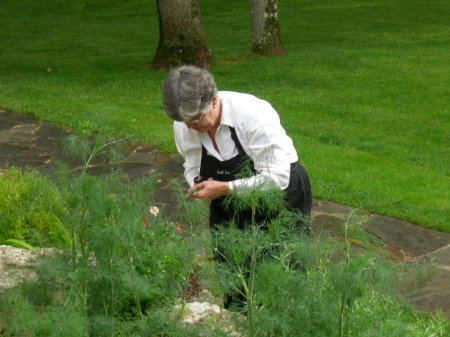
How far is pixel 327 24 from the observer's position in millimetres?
20484

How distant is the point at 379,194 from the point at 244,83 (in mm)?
5696

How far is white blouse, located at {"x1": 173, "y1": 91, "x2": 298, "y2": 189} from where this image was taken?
3906 millimetres

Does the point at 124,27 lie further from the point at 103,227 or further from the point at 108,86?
the point at 103,227

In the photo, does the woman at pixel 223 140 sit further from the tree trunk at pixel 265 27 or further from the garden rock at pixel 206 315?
the tree trunk at pixel 265 27

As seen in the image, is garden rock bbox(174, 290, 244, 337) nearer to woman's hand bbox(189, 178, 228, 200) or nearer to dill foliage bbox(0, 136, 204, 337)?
dill foliage bbox(0, 136, 204, 337)

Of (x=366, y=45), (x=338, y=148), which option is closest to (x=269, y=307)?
(x=338, y=148)

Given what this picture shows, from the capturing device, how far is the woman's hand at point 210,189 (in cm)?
390

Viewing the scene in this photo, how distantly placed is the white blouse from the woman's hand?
0.19 metres

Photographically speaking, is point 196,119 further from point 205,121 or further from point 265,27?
point 265,27

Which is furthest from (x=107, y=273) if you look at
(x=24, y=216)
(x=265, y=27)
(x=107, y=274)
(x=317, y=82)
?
(x=265, y=27)

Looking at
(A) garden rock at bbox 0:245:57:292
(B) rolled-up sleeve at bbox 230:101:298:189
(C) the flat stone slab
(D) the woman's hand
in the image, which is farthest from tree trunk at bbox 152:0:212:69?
(D) the woman's hand

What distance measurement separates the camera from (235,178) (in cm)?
418

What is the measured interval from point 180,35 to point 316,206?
23.7 ft

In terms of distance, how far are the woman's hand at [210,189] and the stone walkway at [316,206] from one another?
0.81 meters
